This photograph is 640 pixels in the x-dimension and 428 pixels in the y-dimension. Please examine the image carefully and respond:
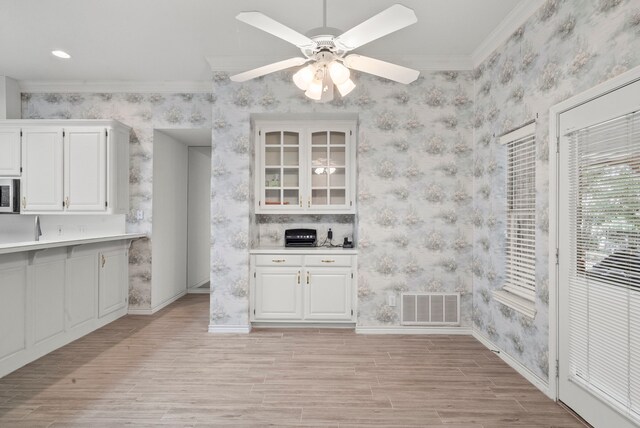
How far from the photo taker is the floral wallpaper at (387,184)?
3.96m

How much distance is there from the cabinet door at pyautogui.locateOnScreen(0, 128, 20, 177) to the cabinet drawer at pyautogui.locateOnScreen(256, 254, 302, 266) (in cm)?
289

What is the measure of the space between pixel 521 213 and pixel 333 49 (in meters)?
1.98

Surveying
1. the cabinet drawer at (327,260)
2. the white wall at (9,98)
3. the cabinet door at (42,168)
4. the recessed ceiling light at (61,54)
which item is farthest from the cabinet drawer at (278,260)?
the white wall at (9,98)

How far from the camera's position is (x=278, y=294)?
4098mm

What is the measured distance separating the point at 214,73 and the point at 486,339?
12.4ft

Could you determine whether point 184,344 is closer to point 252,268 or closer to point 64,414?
point 252,268

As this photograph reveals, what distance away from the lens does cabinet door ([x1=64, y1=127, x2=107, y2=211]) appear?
4.30 m

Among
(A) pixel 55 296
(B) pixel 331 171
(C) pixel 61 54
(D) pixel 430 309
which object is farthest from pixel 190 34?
(D) pixel 430 309

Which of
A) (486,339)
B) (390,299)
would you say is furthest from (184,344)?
(486,339)

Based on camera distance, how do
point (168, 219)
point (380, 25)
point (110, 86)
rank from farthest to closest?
point (168, 219)
point (110, 86)
point (380, 25)

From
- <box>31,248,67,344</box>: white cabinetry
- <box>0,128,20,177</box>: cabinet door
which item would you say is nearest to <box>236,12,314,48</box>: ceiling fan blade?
<box>31,248,67,344</box>: white cabinetry

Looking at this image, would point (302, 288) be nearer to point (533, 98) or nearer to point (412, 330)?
point (412, 330)

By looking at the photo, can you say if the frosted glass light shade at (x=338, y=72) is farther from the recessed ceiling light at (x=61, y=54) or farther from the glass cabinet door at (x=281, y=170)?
the recessed ceiling light at (x=61, y=54)

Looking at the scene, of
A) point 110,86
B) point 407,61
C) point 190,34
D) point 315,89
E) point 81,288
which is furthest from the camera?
point 110,86
